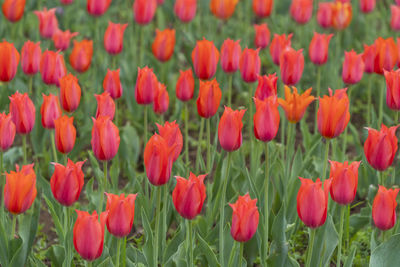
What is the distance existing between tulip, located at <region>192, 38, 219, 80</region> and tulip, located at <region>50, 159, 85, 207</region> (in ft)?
3.50

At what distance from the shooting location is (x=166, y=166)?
7.41ft

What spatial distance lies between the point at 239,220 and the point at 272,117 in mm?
411

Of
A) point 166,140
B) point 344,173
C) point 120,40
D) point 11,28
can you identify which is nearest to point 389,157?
point 344,173

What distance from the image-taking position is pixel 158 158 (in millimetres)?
2238

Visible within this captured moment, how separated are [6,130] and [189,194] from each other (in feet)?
2.74

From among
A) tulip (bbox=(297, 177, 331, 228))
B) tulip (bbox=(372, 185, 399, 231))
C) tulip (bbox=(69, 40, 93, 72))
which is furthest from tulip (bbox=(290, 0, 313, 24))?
tulip (bbox=(297, 177, 331, 228))

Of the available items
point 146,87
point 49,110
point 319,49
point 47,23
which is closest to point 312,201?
point 146,87

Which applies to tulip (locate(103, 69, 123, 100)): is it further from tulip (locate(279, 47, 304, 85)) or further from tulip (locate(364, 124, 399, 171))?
tulip (locate(364, 124, 399, 171))

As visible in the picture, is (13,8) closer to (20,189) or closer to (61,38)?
(61,38)

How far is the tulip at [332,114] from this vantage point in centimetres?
251

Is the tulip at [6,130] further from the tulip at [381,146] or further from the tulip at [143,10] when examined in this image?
the tulip at [143,10]

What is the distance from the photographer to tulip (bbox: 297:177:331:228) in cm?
218

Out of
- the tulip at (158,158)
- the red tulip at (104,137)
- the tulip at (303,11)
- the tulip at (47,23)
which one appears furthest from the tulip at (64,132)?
the tulip at (303,11)

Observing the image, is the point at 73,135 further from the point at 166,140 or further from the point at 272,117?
the point at 272,117
